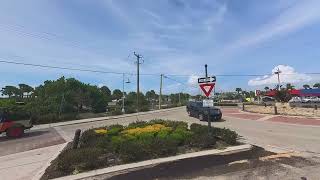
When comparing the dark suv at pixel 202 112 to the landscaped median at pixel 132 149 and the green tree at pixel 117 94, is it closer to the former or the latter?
the landscaped median at pixel 132 149

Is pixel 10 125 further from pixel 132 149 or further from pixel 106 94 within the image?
pixel 106 94

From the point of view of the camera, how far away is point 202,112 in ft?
114

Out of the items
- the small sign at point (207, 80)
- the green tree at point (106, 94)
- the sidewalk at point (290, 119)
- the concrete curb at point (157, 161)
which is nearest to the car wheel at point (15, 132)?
the small sign at point (207, 80)

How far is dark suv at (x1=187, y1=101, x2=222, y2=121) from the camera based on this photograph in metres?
33.9

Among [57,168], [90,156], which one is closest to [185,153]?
[90,156]

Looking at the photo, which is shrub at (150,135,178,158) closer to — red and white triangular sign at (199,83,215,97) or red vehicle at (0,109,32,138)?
red and white triangular sign at (199,83,215,97)

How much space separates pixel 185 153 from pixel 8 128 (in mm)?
17427

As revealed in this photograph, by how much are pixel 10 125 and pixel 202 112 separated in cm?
1710

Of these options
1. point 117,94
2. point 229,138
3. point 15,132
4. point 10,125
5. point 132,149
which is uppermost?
point 117,94

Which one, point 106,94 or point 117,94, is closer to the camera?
point 106,94

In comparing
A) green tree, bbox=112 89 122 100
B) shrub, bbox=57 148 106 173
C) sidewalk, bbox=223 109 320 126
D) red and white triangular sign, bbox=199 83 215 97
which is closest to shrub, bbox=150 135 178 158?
shrub, bbox=57 148 106 173

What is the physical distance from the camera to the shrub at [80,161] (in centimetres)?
1255

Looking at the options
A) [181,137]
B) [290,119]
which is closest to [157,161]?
[181,137]

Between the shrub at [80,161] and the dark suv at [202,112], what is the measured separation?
19504 mm
